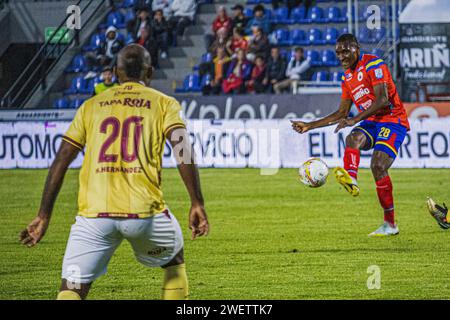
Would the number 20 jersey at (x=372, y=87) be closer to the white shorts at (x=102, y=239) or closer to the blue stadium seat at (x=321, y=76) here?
the white shorts at (x=102, y=239)

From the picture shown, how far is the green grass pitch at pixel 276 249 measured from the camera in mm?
8656

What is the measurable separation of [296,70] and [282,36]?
2.37 m

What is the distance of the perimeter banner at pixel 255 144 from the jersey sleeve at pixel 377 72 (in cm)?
878

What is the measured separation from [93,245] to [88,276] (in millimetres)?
194

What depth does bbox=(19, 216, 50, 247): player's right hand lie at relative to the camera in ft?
19.3

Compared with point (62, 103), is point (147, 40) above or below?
above

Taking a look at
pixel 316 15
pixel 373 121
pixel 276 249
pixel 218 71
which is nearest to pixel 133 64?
pixel 276 249

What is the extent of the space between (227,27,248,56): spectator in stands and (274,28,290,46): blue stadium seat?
4.09ft

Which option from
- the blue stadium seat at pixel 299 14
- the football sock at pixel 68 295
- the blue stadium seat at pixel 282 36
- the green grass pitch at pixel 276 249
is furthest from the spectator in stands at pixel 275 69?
the football sock at pixel 68 295

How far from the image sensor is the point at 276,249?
11180 millimetres

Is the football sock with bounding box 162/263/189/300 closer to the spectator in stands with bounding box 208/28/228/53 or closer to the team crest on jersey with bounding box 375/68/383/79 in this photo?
the team crest on jersey with bounding box 375/68/383/79

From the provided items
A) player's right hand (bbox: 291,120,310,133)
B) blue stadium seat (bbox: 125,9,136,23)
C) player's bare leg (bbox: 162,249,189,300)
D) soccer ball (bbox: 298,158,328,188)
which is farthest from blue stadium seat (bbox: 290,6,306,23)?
player's bare leg (bbox: 162,249,189,300)

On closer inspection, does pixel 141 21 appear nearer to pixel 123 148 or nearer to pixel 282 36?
pixel 282 36
